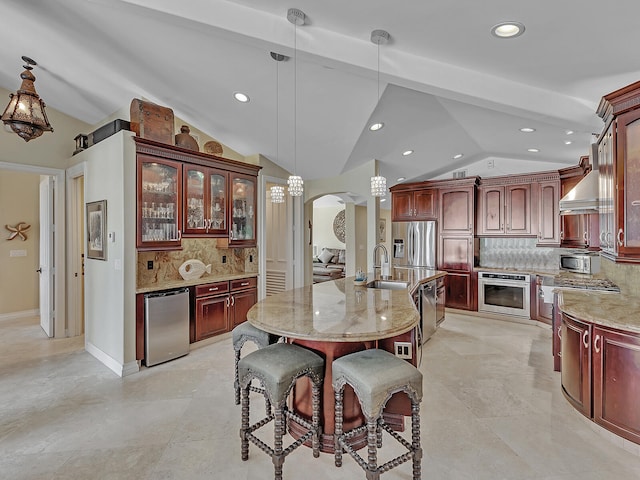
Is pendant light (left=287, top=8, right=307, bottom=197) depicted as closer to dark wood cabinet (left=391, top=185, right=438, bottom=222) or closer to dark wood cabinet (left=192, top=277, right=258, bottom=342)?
dark wood cabinet (left=192, top=277, right=258, bottom=342)

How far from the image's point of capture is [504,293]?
5422 mm

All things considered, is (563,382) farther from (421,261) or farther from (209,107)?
(209,107)

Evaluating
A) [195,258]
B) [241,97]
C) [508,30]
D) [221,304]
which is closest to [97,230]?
[195,258]

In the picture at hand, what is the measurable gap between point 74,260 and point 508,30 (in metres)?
5.46

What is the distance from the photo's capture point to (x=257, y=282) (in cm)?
487

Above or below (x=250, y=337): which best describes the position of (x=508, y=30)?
above

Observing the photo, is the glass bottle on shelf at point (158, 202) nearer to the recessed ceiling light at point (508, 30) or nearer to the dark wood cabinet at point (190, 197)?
the dark wood cabinet at point (190, 197)

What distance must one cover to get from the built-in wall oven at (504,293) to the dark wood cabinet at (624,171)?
2860mm

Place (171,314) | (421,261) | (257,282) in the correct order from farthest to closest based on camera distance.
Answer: (421,261) → (257,282) → (171,314)

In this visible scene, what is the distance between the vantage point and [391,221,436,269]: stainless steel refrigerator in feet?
20.0

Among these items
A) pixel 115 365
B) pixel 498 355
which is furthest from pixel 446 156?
pixel 115 365

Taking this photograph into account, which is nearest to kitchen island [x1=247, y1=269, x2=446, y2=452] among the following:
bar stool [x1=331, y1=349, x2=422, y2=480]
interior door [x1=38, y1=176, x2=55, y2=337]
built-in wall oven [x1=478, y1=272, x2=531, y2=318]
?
bar stool [x1=331, y1=349, x2=422, y2=480]

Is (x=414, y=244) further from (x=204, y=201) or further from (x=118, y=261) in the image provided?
(x=118, y=261)

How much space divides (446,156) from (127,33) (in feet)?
15.3
